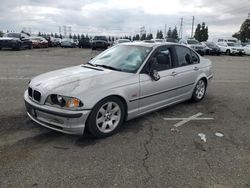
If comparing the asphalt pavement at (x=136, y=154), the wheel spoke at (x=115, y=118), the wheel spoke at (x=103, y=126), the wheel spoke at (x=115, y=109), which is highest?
the wheel spoke at (x=115, y=109)

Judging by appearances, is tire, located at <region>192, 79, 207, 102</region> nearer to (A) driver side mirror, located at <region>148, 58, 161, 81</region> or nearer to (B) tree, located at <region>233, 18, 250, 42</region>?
(A) driver side mirror, located at <region>148, 58, 161, 81</region>

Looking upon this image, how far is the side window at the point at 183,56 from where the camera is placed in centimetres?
549

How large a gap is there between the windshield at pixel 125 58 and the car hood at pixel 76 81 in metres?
0.27

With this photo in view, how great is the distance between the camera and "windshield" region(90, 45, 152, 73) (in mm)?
4613

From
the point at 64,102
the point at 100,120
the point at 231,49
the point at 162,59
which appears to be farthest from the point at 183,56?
the point at 231,49

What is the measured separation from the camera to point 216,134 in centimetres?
432

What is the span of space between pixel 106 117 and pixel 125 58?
138cm

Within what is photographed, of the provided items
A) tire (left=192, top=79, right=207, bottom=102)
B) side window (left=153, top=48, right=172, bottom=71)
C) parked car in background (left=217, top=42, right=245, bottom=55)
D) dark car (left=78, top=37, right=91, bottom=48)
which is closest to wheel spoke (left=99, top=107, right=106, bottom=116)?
side window (left=153, top=48, right=172, bottom=71)

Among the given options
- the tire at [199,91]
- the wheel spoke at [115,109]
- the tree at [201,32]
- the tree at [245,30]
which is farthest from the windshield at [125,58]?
the tree at [201,32]

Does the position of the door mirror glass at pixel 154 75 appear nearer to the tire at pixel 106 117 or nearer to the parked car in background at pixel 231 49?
the tire at pixel 106 117

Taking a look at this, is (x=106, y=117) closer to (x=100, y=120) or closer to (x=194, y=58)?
(x=100, y=120)

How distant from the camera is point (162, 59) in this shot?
5.02 meters

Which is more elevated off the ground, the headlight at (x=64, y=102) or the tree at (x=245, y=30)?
the tree at (x=245, y=30)

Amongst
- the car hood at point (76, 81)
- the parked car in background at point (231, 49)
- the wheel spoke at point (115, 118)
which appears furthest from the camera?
the parked car in background at point (231, 49)
